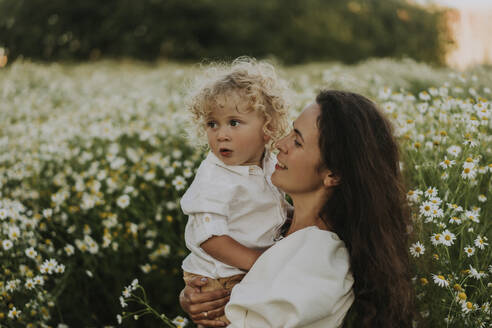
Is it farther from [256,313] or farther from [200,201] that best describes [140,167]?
[256,313]

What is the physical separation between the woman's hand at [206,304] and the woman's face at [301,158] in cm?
60

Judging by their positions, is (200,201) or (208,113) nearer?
(200,201)

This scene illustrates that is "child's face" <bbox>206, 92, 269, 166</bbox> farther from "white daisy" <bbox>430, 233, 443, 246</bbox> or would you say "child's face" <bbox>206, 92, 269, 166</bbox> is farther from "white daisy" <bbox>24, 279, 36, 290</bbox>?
"white daisy" <bbox>24, 279, 36, 290</bbox>

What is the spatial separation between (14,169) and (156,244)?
5.18ft

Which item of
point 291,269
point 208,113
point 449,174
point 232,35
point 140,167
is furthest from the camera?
point 232,35

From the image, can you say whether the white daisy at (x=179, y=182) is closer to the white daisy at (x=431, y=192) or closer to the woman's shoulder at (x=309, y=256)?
the woman's shoulder at (x=309, y=256)

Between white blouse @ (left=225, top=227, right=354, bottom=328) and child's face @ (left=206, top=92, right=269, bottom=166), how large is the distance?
535mm

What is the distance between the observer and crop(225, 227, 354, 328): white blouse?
5.39 ft

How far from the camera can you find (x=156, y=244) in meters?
3.57

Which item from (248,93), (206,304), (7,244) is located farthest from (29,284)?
(248,93)

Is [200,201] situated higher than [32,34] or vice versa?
[32,34]

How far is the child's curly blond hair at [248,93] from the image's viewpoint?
2221mm

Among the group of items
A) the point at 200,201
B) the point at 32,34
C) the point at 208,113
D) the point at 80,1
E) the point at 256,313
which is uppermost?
the point at 80,1

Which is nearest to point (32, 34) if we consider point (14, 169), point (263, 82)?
point (14, 169)
